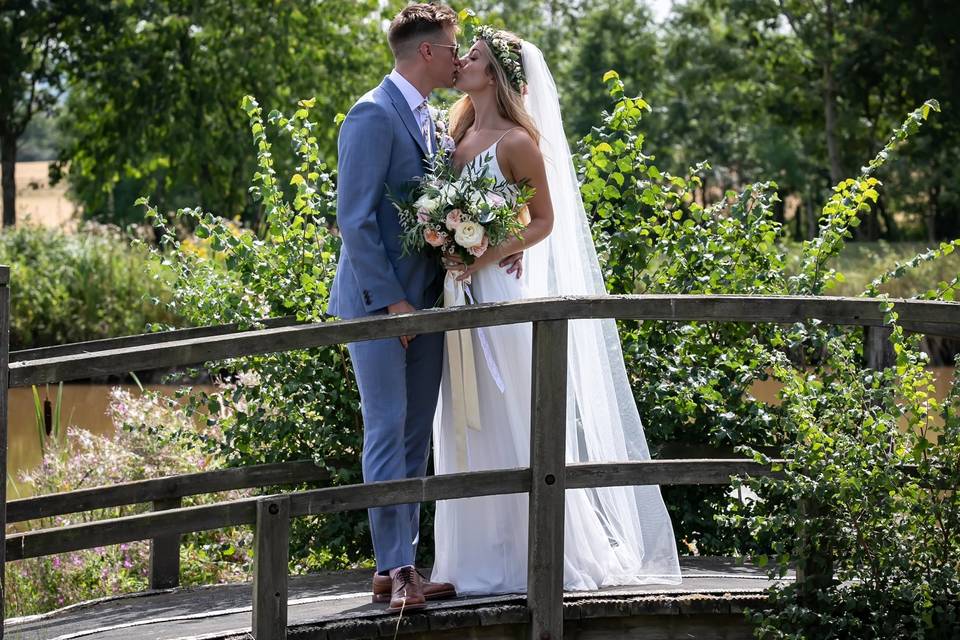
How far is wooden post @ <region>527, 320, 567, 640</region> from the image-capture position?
4.26 m

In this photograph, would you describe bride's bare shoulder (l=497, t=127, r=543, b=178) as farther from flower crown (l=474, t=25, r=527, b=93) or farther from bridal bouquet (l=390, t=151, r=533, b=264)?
flower crown (l=474, t=25, r=527, b=93)

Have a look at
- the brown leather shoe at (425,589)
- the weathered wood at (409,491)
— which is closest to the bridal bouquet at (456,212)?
the weathered wood at (409,491)

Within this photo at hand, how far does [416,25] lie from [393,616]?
Answer: 199 centimetres

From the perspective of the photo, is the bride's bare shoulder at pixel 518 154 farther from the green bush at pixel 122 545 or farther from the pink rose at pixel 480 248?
the green bush at pixel 122 545

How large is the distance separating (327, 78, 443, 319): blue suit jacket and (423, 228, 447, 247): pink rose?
5.9 inches

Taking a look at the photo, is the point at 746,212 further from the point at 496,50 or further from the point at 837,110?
the point at 837,110

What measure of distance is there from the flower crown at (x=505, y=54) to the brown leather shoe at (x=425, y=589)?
1802 mm

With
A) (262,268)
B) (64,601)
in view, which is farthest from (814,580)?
(64,601)

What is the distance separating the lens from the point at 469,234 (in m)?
4.33

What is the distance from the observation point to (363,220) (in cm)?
428

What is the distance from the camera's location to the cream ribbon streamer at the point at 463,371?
180 inches

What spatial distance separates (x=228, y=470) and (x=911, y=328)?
2.68 metres

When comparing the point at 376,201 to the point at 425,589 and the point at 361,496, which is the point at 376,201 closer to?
the point at 361,496

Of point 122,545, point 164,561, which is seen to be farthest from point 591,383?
point 122,545
